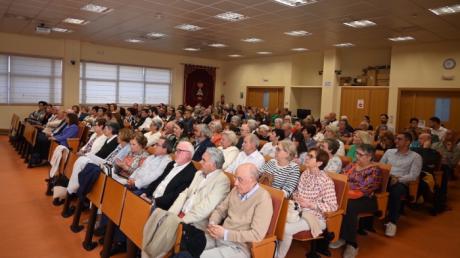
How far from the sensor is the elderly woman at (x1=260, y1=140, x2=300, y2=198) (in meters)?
3.24

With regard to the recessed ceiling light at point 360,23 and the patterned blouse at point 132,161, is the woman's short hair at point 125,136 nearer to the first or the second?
the patterned blouse at point 132,161

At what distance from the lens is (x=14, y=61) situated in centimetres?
1104

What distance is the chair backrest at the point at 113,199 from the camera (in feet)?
9.29

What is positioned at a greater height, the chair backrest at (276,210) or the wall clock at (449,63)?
the wall clock at (449,63)

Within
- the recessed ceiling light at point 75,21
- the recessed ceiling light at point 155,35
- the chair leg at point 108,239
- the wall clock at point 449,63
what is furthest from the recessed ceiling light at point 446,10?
the recessed ceiling light at point 75,21

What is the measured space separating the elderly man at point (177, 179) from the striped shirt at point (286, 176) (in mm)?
827

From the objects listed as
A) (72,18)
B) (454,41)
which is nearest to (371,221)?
(454,41)

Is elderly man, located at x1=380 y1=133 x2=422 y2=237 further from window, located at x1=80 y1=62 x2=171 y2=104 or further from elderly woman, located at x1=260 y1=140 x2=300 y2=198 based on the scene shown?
window, located at x1=80 y1=62 x2=171 y2=104

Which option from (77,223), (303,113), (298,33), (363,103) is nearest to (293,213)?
(77,223)

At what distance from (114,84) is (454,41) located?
11458 millimetres

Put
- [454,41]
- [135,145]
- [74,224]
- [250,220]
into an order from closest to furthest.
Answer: [250,220] → [74,224] → [135,145] → [454,41]

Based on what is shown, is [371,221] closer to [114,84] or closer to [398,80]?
[398,80]

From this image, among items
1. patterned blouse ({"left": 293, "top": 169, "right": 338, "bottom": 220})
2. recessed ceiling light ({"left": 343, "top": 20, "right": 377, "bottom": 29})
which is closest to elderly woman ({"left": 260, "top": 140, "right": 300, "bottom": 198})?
patterned blouse ({"left": 293, "top": 169, "right": 338, "bottom": 220})

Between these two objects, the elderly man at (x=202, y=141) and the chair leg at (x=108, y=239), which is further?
the elderly man at (x=202, y=141)
